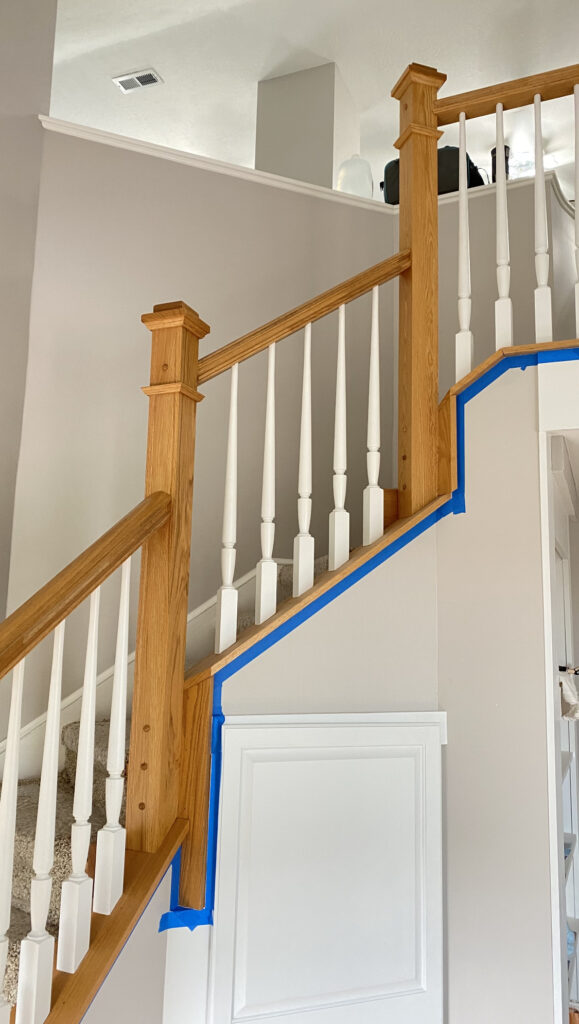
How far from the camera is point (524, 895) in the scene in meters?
1.95

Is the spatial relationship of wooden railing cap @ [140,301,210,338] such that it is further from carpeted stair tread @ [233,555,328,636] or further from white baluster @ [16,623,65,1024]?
carpeted stair tread @ [233,555,328,636]

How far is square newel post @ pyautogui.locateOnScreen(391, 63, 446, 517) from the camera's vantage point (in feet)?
7.21

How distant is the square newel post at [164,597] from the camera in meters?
1.73

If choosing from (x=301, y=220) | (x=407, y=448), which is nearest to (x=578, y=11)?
(x=301, y=220)

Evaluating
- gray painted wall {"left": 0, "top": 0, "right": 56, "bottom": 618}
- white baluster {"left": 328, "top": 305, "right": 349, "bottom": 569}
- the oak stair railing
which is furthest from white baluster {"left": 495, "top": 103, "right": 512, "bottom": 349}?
gray painted wall {"left": 0, "top": 0, "right": 56, "bottom": 618}

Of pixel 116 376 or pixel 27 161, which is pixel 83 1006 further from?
pixel 27 161

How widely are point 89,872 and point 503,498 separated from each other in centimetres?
139

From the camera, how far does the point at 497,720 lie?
2051mm

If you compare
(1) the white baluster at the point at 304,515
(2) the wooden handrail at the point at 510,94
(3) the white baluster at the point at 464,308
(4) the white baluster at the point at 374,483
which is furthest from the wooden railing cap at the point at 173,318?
(2) the wooden handrail at the point at 510,94

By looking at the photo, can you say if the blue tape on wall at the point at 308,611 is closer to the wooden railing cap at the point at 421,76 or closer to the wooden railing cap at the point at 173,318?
the wooden railing cap at the point at 173,318

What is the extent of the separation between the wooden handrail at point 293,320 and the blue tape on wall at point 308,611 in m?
0.41

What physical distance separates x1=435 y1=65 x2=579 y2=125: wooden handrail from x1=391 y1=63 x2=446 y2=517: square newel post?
0.05m

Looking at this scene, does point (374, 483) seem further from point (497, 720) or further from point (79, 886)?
point (79, 886)

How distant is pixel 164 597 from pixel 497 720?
0.95 meters
